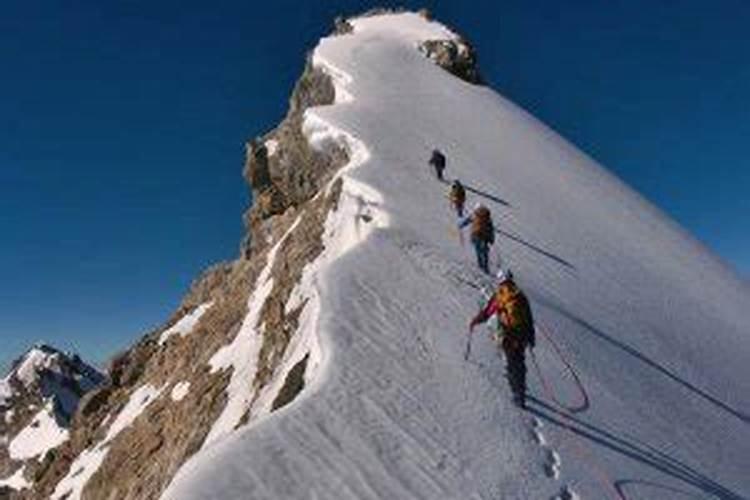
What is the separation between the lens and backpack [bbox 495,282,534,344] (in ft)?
53.6

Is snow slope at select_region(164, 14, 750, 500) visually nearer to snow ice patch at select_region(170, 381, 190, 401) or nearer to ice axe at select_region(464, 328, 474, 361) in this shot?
ice axe at select_region(464, 328, 474, 361)

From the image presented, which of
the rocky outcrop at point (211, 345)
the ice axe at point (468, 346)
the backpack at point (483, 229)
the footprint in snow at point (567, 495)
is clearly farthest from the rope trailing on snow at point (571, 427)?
the rocky outcrop at point (211, 345)

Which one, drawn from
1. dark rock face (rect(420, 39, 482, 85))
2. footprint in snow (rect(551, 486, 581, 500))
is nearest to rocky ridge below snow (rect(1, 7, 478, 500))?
footprint in snow (rect(551, 486, 581, 500))

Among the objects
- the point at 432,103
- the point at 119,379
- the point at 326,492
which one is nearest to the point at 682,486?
the point at 326,492

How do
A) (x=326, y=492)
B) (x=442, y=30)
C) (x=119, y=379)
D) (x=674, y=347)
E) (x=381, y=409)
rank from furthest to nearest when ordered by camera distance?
(x=442, y=30), (x=119, y=379), (x=674, y=347), (x=381, y=409), (x=326, y=492)

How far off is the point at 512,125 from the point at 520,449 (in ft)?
156

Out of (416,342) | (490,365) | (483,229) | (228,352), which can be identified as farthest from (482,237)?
(228,352)

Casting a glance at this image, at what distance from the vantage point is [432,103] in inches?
2292

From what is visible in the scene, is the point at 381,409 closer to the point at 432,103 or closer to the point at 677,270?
the point at 677,270

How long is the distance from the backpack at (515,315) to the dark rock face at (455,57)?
5498 cm

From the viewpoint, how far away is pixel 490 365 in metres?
18.2

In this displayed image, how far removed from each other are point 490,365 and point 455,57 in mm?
55064

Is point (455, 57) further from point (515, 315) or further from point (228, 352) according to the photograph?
point (515, 315)

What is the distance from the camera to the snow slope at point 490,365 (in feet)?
44.2
